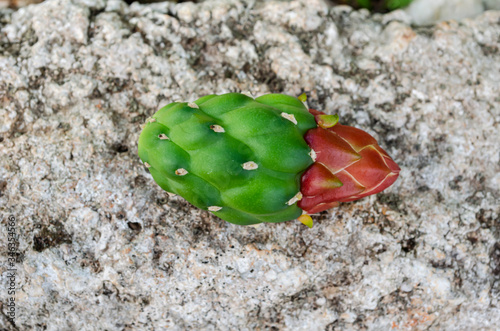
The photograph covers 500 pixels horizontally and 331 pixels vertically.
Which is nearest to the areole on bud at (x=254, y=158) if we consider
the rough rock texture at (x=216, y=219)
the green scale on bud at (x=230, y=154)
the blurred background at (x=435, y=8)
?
the green scale on bud at (x=230, y=154)

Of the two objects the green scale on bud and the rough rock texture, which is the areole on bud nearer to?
the green scale on bud

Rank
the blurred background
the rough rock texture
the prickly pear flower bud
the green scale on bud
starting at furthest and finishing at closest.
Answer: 1. the blurred background
2. the rough rock texture
3. the prickly pear flower bud
4. the green scale on bud

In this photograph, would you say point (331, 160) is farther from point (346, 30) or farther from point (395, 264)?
point (346, 30)

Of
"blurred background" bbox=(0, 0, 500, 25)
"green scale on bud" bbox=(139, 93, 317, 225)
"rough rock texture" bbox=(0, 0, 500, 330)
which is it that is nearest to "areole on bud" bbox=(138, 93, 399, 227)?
"green scale on bud" bbox=(139, 93, 317, 225)

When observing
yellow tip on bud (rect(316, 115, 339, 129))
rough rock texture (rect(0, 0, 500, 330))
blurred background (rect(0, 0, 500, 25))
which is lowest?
rough rock texture (rect(0, 0, 500, 330))

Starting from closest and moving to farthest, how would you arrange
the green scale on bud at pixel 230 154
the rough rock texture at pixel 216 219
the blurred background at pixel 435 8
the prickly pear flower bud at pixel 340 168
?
the green scale on bud at pixel 230 154 → the prickly pear flower bud at pixel 340 168 → the rough rock texture at pixel 216 219 → the blurred background at pixel 435 8

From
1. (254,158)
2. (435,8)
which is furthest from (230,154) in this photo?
(435,8)

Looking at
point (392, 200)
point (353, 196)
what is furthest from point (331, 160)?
point (392, 200)

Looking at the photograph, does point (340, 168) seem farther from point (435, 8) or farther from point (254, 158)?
point (435, 8)

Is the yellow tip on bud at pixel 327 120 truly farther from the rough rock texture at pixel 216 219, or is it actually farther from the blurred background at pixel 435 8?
the blurred background at pixel 435 8
